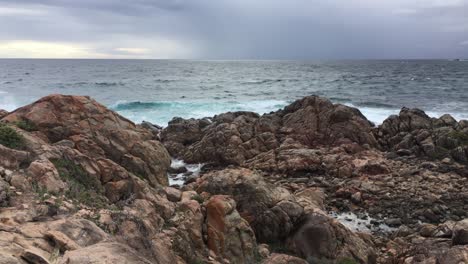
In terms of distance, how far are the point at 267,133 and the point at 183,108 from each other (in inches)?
857

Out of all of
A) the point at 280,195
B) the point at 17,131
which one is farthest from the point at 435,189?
the point at 17,131

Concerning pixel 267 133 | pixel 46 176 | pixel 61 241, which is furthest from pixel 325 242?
pixel 267 133

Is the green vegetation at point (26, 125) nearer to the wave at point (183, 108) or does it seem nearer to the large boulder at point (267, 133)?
the large boulder at point (267, 133)

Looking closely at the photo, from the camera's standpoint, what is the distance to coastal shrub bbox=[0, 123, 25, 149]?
1031cm

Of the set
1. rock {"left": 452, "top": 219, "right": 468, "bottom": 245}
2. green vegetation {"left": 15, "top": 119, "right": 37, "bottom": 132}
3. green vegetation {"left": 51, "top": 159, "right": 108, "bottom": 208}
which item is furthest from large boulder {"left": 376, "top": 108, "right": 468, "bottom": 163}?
green vegetation {"left": 15, "top": 119, "right": 37, "bottom": 132}

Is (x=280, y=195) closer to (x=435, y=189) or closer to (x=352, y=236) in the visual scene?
(x=352, y=236)

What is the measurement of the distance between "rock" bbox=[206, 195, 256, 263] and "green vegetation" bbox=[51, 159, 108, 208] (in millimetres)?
2756

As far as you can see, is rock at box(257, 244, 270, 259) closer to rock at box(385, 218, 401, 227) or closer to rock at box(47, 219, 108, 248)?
rock at box(47, 219, 108, 248)

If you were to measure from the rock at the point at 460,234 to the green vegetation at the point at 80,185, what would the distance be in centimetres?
958

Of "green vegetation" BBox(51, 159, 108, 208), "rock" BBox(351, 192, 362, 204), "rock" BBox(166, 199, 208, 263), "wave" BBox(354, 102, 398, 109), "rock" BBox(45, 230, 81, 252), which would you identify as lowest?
"rock" BBox(351, 192, 362, 204)

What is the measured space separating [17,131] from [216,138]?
573 inches

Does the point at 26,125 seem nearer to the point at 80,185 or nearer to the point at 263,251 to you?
the point at 80,185

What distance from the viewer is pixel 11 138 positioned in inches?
412

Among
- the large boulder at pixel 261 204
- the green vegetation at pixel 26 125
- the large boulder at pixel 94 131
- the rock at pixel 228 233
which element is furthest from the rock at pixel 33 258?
the green vegetation at pixel 26 125
